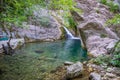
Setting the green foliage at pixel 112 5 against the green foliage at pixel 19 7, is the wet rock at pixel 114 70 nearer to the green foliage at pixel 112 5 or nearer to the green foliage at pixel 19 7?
the green foliage at pixel 19 7

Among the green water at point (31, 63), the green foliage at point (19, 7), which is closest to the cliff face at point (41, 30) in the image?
the green water at point (31, 63)

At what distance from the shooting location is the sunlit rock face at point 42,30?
15.1 metres

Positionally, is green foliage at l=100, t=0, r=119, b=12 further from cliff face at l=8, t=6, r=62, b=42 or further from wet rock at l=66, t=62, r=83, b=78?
wet rock at l=66, t=62, r=83, b=78

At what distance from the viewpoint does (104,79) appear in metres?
6.29

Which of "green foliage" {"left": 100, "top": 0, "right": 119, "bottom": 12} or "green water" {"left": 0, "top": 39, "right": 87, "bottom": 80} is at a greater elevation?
"green foliage" {"left": 100, "top": 0, "right": 119, "bottom": 12}

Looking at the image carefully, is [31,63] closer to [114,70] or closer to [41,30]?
[114,70]

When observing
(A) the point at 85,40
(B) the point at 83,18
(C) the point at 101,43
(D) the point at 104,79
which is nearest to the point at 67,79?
(D) the point at 104,79

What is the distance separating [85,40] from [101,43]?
140cm

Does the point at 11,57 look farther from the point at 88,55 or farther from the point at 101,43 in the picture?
the point at 101,43

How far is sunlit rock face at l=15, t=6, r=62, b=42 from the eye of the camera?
15.1 meters

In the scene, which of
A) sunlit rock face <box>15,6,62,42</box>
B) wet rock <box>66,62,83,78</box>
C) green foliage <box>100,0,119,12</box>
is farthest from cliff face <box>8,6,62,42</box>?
wet rock <box>66,62,83,78</box>

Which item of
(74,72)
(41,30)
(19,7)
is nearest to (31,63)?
(74,72)

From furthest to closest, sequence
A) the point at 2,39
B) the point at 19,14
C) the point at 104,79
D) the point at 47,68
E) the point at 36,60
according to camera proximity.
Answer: the point at 2,39
the point at 36,60
the point at 47,68
the point at 19,14
the point at 104,79

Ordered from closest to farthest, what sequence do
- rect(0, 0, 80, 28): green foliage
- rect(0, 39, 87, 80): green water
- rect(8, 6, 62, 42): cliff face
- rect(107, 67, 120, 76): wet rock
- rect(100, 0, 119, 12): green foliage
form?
1. rect(0, 0, 80, 28): green foliage
2. rect(107, 67, 120, 76): wet rock
3. rect(0, 39, 87, 80): green water
4. rect(8, 6, 62, 42): cliff face
5. rect(100, 0, 119, 12): green foliage
